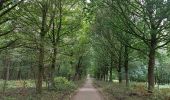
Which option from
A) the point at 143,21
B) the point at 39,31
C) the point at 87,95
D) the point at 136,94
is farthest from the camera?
the point at 87,95

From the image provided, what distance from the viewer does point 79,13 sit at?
111 feet

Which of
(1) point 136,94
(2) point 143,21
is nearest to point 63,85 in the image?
(1) point 136,94

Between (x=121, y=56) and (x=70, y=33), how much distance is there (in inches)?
348

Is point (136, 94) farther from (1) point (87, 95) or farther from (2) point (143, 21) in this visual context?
(1) point (87, 95)

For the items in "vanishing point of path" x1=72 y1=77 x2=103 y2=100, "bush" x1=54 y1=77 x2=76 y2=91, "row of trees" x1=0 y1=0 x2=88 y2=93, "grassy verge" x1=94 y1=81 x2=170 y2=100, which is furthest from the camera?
"bush" x1=54 y1=77 x2=76 y2=91

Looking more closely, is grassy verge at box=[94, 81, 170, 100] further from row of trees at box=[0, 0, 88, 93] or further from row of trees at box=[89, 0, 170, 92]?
row of trees at box=[0, 0, 88, 93]

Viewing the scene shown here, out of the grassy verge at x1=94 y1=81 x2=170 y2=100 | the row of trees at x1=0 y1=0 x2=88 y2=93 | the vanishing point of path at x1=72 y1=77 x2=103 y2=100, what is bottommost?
the vanishing point of path at x1=72 y1=77 x2=103 y2=100

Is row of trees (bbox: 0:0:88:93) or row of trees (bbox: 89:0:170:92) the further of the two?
row of trees (bbox: 89:0:170:92)

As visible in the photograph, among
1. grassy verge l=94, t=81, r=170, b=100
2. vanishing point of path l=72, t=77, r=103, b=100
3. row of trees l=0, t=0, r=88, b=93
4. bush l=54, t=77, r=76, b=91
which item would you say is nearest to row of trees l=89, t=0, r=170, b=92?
grassy verge l=94, t=81, r=170, b=100

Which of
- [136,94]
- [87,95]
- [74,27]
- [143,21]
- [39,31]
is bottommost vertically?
[87,95]

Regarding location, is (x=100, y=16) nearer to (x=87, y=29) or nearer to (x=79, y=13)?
(x=79, y=13)

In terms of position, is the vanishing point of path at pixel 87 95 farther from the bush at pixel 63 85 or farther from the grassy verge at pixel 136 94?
the bush at pixel 63 85

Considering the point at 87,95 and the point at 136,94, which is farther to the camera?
the point at 87,95

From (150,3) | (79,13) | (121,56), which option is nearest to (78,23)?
(79,13)
